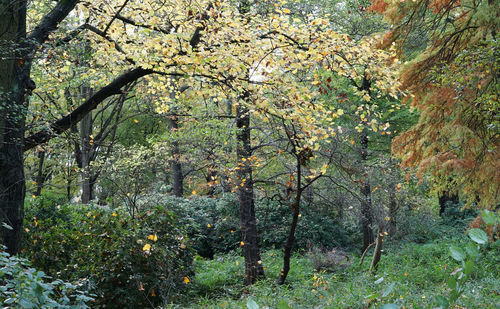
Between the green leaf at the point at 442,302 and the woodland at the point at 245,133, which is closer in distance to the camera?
the green leaf at the point at 442,302

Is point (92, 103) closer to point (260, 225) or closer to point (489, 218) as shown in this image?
point (489, 218)

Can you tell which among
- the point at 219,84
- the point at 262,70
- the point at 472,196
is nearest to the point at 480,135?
the point at 472,196

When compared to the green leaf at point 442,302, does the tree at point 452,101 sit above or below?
above

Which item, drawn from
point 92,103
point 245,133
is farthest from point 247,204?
point 92,103

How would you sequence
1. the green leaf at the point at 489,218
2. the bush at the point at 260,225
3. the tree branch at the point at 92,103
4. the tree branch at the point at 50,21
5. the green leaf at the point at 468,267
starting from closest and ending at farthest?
1. the green leaf at the point at 468,267
2. the green leaf at the point at 489,218
3. the tree branch at the point at 50,21
4. the tree branch at the point at 92,103
5. the bush at the point at 260,225

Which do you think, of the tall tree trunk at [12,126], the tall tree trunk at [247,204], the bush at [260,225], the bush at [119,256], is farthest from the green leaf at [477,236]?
the bush at [260,225]

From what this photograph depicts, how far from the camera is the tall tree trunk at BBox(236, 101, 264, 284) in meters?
8.74

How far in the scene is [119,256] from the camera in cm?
630

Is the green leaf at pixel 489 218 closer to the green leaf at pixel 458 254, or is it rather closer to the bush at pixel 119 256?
the green leaf at pixel 458 254

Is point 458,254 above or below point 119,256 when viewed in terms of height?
above

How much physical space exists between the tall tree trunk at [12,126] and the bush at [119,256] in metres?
1.55

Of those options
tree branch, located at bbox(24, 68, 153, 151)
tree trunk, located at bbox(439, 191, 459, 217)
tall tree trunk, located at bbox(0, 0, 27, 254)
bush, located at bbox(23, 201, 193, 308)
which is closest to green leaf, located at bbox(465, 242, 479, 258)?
tall tree trunk, located at bbox(0, 0, 27, 254)

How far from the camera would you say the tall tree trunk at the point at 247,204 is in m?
8.74

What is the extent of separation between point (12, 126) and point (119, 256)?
2.43 meters
